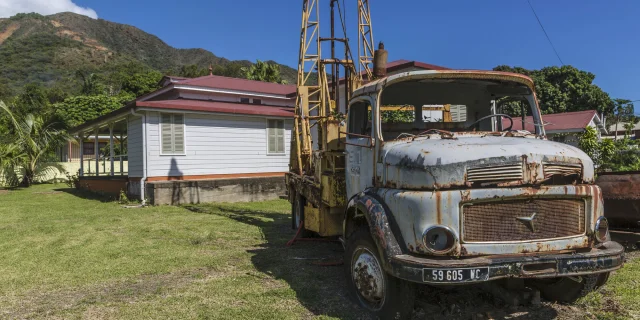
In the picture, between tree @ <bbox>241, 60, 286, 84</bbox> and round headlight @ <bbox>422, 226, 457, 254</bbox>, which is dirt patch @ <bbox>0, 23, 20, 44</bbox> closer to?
tree @ <bbox>241, 60, 286, 84</bbox>

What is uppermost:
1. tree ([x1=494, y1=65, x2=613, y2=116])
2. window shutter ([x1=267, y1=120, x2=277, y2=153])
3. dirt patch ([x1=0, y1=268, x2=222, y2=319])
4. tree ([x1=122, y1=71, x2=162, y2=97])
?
tree ([x1=122, y1=71, x2=162, y2=97])

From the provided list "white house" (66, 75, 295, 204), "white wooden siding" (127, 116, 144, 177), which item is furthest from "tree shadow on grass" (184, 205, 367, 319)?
"white wooden siding" (127, 116, 144, 177)

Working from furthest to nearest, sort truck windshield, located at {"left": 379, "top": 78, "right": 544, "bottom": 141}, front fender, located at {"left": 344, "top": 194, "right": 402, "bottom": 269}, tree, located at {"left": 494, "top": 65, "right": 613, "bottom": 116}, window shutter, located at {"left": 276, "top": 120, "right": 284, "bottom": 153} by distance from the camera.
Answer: tree, located at {"left": 494, "top": 65, "right": 613, "bottom": 116}, window shutter, located at {"left": 276, "top": 120, "right": 284, "bottom": 153}, truck windshield, located at {"left": 379, "top": 78, "right": 544, "bottom": 141}, front fender, located at {"left": 344, "top": 194, "right": 402, "bottom": 269}

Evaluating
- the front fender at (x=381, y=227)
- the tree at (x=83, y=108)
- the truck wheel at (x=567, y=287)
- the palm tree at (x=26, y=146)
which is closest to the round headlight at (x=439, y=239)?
the front fender at (x=381, y=227)

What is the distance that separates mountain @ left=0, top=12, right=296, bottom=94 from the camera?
93438mm

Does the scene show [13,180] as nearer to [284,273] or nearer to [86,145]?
[86,145]

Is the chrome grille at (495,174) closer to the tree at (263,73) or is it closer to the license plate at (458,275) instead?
the license plate at (458,275)

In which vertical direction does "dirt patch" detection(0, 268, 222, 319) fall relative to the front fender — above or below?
below

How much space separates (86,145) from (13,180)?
13804 millimetres

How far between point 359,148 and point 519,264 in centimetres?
218

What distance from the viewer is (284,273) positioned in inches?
241

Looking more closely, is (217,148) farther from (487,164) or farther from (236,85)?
(487,164)

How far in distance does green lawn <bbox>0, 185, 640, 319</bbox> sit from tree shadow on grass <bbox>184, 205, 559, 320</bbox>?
0.02 m

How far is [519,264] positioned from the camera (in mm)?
3498
